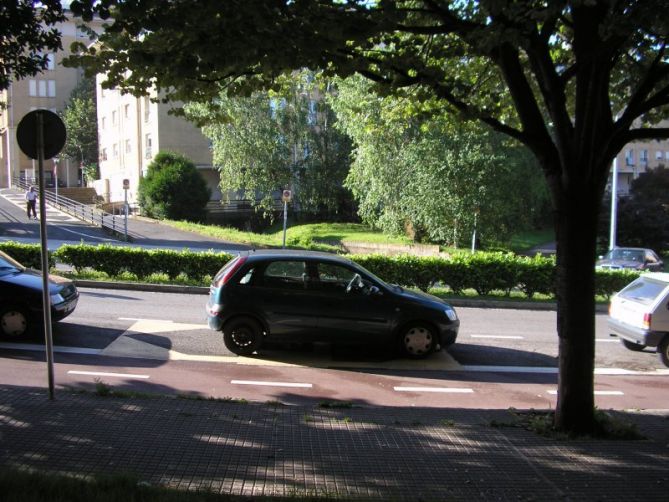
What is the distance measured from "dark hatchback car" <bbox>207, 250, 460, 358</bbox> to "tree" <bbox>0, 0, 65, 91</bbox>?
3974mm

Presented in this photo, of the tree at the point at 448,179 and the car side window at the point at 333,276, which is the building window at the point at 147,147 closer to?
the tree at the point at 448,179

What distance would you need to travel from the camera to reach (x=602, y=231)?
43406mm

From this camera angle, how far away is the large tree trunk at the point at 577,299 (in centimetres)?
530

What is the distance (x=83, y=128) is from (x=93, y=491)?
66.5 m

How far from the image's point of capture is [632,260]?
24422mm

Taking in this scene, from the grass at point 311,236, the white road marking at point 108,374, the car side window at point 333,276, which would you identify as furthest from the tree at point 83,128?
the white road marking at point 108,374

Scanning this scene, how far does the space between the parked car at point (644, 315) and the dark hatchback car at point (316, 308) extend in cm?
334

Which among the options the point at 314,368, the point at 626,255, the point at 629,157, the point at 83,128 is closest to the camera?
the point at 314,368

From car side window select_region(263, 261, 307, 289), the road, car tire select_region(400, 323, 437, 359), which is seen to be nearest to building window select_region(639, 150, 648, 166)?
the road

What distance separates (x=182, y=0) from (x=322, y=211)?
42.0 m

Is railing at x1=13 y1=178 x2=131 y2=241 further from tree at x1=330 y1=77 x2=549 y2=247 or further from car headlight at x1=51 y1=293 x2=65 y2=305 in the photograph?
car headlight at x1=51 y1=293 x2=65 y2=305

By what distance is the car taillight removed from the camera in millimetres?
8976

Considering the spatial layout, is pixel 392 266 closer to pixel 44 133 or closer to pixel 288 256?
pixel 288 256

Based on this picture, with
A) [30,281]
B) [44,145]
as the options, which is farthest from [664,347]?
[30,281]
